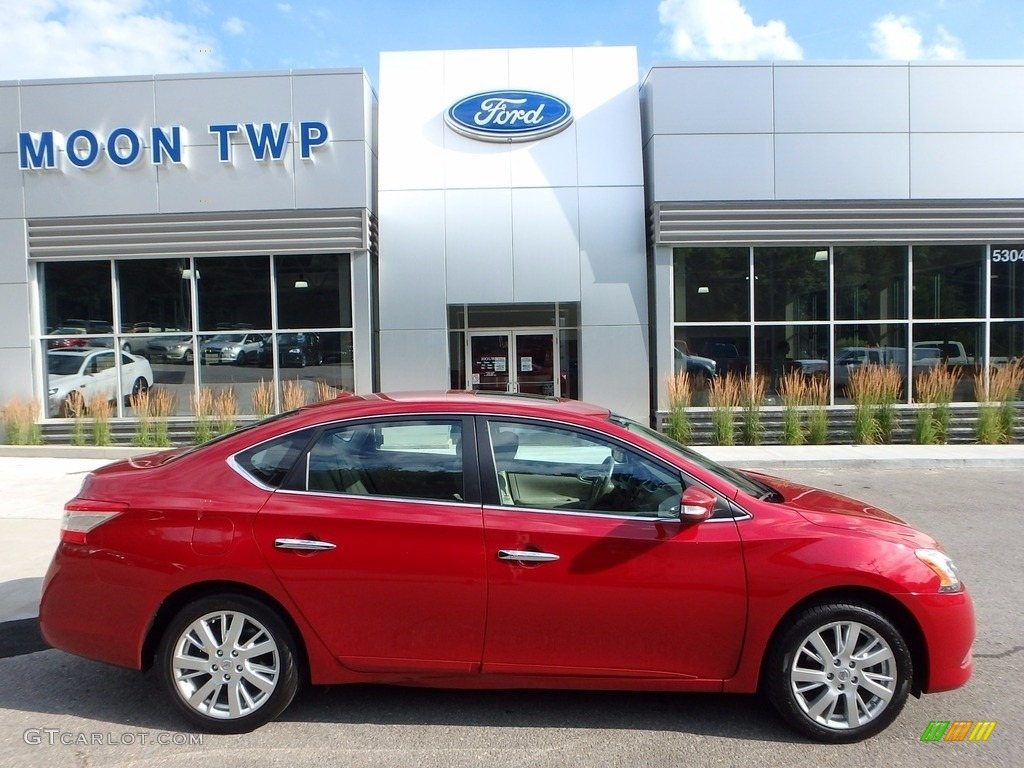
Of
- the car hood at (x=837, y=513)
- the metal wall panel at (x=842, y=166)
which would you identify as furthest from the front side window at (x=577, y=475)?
the metal wall panel at (x=842, y=166)

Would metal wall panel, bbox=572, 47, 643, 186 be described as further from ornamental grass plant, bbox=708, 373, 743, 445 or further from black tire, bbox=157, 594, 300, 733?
black tire, bbox=157, 594, 300, 733

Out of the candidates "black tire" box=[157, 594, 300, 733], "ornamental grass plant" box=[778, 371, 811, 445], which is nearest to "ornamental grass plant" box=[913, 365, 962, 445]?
"ornamental grass plant" box=[778, 371, 811, 445]

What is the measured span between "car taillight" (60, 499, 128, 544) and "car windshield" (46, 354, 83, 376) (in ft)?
38.7

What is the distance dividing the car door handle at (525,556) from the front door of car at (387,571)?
109mm

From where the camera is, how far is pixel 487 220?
44.9ft

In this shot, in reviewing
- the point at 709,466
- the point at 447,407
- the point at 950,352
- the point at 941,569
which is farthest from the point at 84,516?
the point at 950,352

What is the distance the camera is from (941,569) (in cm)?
347

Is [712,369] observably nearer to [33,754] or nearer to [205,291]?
[205,291]

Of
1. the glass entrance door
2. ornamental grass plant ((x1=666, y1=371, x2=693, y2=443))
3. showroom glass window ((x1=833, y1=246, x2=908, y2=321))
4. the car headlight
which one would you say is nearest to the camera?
the car headlight

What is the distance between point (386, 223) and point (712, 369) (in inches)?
263

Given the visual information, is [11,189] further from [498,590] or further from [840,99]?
[840,99]

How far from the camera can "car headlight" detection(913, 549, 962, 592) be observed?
344 centimetres

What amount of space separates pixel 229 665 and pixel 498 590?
52.0 inches

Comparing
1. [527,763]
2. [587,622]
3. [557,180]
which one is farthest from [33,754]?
[557,180]
